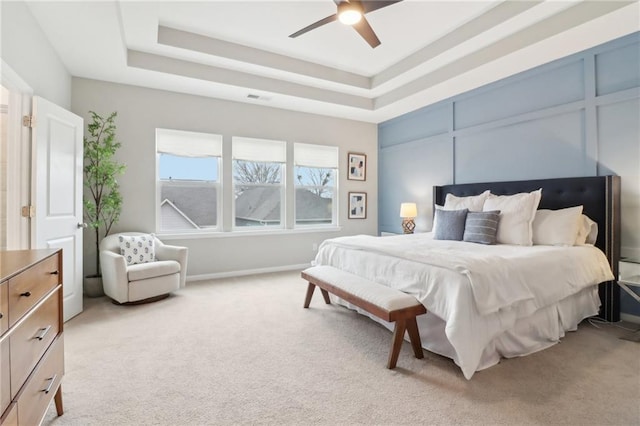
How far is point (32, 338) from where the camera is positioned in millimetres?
1294

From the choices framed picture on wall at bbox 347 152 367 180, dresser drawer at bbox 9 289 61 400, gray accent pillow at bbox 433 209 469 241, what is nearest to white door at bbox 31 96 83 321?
dresser drawer at bbox 9 289 61 400

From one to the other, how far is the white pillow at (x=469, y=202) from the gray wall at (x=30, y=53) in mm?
4398

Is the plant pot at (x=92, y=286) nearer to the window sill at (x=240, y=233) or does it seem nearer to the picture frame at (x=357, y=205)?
the window sill at (x=240, y=233)

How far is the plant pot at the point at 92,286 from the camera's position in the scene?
373 cm

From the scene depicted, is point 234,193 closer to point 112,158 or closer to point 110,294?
point 112,158

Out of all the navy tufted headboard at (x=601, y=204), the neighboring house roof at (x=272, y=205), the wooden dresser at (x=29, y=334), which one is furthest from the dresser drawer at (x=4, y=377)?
the navy tufted headboard at (x=601, y=204)

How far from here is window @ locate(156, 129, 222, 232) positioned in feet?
14.6

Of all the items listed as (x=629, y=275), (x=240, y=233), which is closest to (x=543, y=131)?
(x=629, y=275)

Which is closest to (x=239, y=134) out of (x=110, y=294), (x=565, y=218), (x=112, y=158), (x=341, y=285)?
(x=112, y=158)

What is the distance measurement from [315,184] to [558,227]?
11.9 ft

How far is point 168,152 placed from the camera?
4.44 metres

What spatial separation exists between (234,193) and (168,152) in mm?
1083

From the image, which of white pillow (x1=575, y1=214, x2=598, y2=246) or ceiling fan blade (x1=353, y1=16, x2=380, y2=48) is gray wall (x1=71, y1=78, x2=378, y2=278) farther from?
white pillow (x1=575, y1=214, x2=598, y2=246)

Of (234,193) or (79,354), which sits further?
(234,193)
